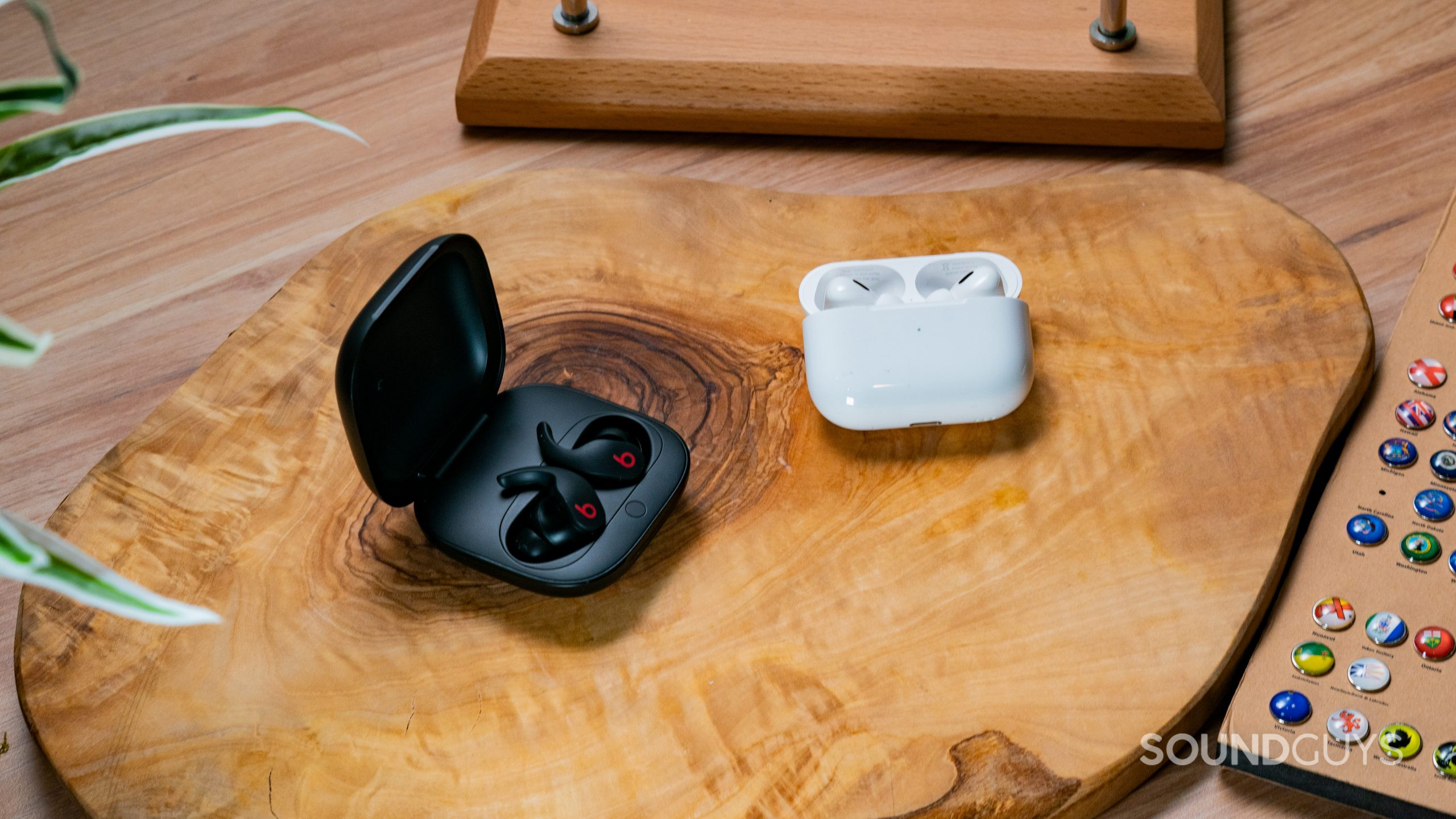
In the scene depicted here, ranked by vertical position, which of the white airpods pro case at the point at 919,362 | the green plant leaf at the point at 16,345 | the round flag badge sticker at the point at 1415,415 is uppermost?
the green plant leaf at the point at 16,345

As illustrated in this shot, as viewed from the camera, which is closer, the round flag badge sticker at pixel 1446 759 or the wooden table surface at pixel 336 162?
the round flag badge sticker at pixel 1446 759

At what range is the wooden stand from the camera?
0.78 metres

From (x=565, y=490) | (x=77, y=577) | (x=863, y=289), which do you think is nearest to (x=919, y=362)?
(x=863, y=289)

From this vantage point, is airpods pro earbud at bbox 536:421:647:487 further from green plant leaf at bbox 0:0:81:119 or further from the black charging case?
green plant leaf at bbox 0:0:81:119

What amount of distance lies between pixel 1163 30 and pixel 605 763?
1.98ft

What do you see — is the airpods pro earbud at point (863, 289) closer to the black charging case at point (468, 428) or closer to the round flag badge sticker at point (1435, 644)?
the black charging case at point (468, 428)

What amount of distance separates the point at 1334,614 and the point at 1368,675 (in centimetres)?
3

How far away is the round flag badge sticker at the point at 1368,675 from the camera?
0.54 metres

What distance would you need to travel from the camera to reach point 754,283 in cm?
68

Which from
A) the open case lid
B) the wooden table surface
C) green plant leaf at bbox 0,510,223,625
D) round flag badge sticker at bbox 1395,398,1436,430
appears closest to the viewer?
green plant leaf at bbox 0,510,223,625

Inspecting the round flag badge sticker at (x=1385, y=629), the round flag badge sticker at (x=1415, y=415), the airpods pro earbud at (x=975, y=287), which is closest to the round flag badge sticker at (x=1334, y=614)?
the round flag badge sticker at (x=1385, y=629)

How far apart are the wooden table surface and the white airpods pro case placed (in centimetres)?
21

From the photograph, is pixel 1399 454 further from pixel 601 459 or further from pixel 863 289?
pixel 601 459

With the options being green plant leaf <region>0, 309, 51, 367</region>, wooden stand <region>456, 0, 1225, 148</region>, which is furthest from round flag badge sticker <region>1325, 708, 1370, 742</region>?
green plant leaf <region>0, 309, 51, 367</region>
